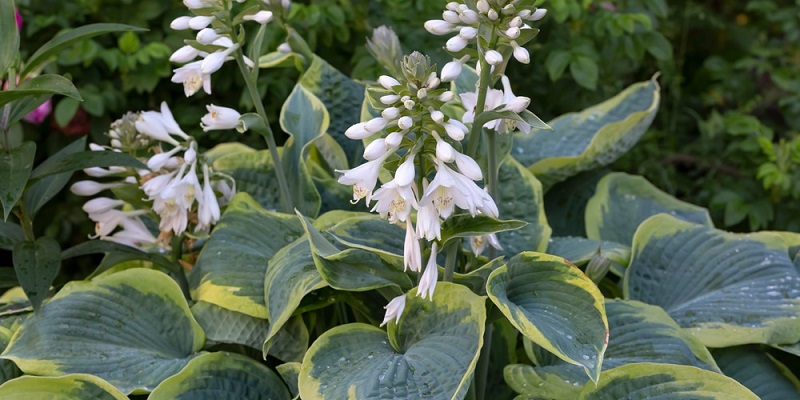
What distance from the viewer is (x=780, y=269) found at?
1726 millimetres

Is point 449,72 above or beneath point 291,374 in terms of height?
above

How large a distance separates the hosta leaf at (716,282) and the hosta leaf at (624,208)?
0.19m

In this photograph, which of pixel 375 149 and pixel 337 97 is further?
pixel 337 97

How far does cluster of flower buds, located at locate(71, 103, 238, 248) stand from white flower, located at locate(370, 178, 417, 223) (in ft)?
1.56

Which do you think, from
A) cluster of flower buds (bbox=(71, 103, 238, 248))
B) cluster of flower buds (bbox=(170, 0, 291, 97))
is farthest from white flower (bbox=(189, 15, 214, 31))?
cluster of flower buds (bbox=(71, 103, 238, 248))

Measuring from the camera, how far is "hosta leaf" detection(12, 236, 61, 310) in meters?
1.52

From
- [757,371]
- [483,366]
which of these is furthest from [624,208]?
[483,366]

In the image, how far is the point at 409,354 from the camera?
53.4 inches

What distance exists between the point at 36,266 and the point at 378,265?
2.15ft

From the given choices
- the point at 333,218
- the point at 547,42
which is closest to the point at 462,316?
the point at 333,218

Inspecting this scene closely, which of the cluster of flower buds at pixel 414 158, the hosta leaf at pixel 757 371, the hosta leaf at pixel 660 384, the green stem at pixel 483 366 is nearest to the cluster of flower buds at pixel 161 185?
the cluster of flower buds at pixel 414 158

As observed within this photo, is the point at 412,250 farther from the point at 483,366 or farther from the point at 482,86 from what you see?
the point at 483,366

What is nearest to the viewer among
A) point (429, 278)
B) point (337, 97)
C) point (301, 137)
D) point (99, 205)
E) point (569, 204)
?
point (429, 278)

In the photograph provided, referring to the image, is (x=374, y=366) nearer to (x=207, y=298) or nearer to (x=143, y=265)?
(x=207, y=298)
